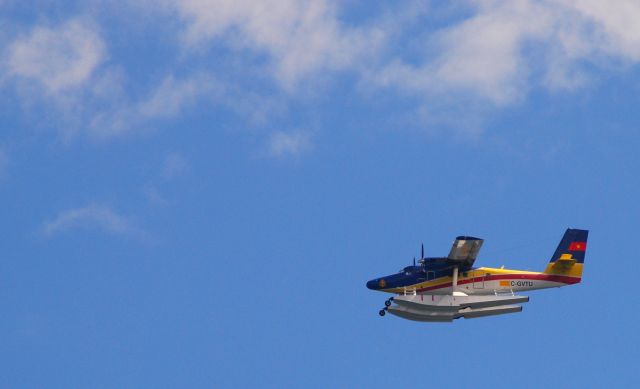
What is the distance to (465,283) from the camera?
7950 centimetres

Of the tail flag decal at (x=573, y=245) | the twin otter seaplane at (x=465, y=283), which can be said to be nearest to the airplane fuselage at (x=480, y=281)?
the twin otter seaplane at (x=465, y=283)

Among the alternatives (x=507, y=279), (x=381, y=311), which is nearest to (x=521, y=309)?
(x=507, y=279)

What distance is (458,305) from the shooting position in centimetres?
7844

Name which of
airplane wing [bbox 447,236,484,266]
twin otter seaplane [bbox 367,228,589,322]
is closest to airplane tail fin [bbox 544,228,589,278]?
twin otter seaplane [bbox 367,228,589,322]

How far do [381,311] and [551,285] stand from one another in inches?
445

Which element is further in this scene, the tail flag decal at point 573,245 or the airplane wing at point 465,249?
the tail flag decal at point 573,245

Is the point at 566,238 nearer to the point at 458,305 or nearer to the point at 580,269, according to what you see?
the point at 580,269

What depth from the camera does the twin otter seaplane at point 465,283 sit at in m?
78.5

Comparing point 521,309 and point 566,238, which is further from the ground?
point 566,238

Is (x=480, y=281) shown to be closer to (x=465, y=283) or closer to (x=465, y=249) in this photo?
(x=465, y=283)

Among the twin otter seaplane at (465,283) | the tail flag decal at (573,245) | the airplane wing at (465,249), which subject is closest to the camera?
the airplane wing at (465,249)

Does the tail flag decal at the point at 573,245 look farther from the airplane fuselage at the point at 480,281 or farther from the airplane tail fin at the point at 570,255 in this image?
the airplane fuselage at the point at 480,281

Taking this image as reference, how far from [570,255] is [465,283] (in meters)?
7.07

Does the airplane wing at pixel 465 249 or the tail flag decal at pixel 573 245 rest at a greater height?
the tail flag decal at pixel 573 245
